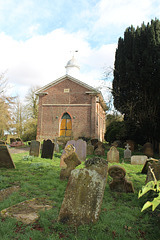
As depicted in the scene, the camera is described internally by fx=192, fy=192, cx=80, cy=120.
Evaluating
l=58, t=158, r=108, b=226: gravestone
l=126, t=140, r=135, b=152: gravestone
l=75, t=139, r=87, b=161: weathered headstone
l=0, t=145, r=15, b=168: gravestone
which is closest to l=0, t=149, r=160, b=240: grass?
l=58, t=158, r=108, b=226: gravestone

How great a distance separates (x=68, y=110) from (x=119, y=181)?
18614 millimetres

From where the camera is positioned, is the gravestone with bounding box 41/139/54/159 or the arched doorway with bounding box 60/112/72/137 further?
the arched doorway with bounding box 60/112/72/137

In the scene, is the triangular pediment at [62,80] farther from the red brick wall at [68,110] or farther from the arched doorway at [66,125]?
the arched doorway at [66,125]

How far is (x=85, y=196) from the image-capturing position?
3.43 m

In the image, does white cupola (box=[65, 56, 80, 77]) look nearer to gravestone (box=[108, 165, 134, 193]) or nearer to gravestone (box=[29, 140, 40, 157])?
gravestone (box=[29, 140, 40, 157])

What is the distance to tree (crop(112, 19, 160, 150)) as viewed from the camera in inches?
552

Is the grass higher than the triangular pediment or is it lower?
lower

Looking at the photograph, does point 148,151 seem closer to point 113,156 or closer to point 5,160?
point 113,156

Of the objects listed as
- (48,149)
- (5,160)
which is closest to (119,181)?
(5,160)

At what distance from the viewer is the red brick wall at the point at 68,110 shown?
22.8 m

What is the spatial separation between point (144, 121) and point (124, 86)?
3247 mm

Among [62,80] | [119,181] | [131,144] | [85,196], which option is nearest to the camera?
[85,196]

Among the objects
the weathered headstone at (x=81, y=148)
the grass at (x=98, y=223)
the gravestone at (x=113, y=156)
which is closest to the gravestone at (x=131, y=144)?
the gravestone at (x=113, y=156)

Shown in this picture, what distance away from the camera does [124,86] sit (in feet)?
50.8
